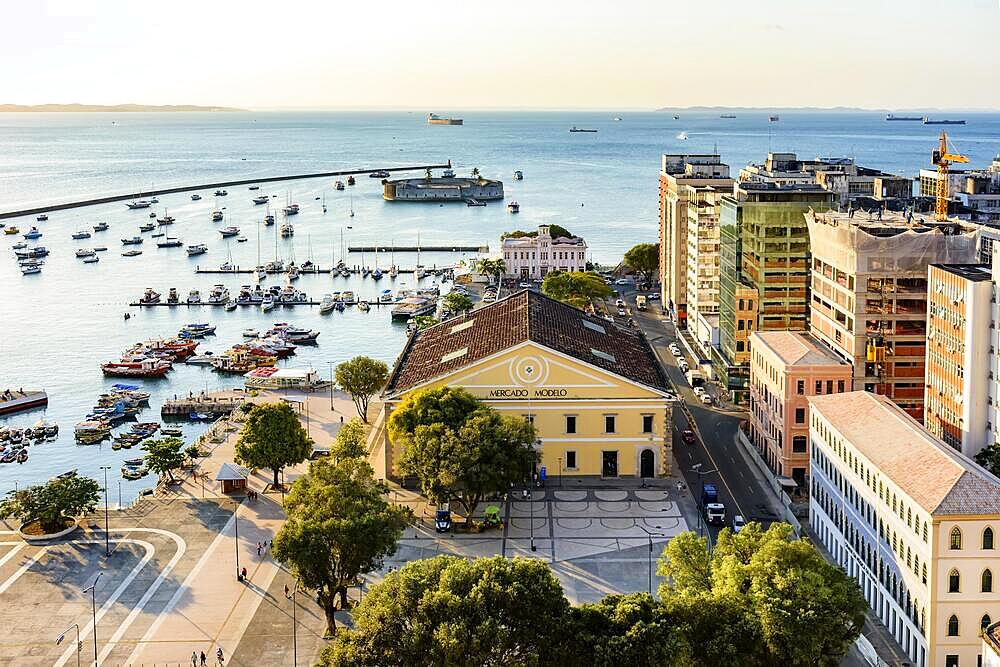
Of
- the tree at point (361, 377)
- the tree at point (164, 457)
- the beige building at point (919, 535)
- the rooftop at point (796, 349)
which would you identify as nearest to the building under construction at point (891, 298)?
the rooftop at point (796, 349)

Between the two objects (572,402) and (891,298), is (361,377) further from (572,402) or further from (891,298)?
(891,298)

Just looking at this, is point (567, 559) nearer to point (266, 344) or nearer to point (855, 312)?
point (855, 312)

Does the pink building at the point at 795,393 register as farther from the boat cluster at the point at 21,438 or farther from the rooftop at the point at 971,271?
the boat cluster at the point at 21,438

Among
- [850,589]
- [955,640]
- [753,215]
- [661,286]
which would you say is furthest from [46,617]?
[661,286]

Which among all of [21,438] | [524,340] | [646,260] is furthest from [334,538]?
[646,260]

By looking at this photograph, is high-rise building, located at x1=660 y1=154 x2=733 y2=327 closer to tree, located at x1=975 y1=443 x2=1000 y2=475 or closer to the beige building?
tree, located at x1=975 y1=443 x2=1000 y2=475

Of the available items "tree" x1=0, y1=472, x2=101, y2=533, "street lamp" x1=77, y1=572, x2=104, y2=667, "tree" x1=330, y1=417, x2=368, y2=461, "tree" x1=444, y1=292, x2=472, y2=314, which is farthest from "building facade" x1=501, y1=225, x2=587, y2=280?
"street lamp" x1=77, y1=572, x2=104, y2=667

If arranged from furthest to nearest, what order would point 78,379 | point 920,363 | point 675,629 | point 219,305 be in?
point 219,305 < point 78,379 < point 920,363 < point 675,629
